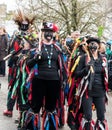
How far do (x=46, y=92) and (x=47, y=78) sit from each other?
0.85ft

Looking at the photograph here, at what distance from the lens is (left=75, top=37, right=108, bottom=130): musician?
6.18 metres

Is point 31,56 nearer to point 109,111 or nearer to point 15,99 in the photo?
point 15,99

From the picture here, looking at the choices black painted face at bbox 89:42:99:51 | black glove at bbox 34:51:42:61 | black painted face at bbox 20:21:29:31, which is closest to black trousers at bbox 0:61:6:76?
black painted face at bbox 20:21:29:31

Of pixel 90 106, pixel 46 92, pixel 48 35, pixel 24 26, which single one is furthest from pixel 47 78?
pixel 24 26

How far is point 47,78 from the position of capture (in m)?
6.26

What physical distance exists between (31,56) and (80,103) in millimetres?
1067

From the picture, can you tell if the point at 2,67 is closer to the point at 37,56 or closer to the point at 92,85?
the point at 37,56

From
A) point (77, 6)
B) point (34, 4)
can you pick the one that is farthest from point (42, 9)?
point (77, 6)

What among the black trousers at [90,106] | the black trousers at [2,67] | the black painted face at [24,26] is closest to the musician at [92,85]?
the black trousers at [90,106]

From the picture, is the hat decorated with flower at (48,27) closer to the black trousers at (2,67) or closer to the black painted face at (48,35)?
the black painted face at (48,35)

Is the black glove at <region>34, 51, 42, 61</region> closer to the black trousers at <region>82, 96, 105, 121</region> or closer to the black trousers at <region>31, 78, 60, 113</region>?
the black trousers at <region>31, 78, 60, 113</region>

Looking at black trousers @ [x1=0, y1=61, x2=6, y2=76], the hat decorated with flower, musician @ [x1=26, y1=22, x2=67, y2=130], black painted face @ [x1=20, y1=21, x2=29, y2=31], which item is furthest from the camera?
black trousers @ [x1=0, y1=61, x2=6, y2=76]

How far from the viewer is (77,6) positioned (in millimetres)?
21844

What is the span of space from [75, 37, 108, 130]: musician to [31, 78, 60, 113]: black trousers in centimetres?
37
